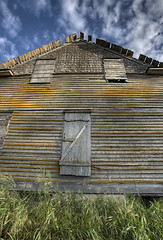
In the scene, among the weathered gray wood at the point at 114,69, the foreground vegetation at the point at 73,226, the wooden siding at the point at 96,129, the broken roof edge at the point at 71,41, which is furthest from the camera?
the broken roof edge at the point at 71,41

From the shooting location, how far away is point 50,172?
4242 millimetres

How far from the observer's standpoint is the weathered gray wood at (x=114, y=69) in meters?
6.69

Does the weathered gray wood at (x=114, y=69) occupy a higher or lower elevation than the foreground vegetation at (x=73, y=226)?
higher

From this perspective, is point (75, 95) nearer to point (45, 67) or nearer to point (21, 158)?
point (45, 67)

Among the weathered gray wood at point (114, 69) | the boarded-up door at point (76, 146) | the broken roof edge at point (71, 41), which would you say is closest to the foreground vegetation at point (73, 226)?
the boarded-up door at point (76, 146)

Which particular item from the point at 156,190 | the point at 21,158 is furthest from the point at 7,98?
the point at 156,190

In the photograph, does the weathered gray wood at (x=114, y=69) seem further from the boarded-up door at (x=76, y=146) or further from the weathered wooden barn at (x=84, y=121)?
the boarded-up door at (x=76, y=146)

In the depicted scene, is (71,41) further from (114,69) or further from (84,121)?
(84,121)

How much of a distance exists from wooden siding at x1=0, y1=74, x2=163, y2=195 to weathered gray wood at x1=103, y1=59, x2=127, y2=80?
48 cm

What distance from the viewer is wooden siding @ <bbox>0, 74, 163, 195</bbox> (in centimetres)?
417

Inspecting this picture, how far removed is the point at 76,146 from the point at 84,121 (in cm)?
120

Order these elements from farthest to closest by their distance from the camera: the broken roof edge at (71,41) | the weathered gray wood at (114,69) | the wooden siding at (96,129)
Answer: the broken roof edge at (71,41) → the weathered gray wood at (114,69) → the wooden siding at (96,129)

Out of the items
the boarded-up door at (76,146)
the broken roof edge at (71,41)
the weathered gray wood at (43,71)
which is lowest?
the boarded-up door at (76,146)

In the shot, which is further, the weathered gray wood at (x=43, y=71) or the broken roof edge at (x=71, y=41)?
the broken roof edge at (x=71, y=41)
